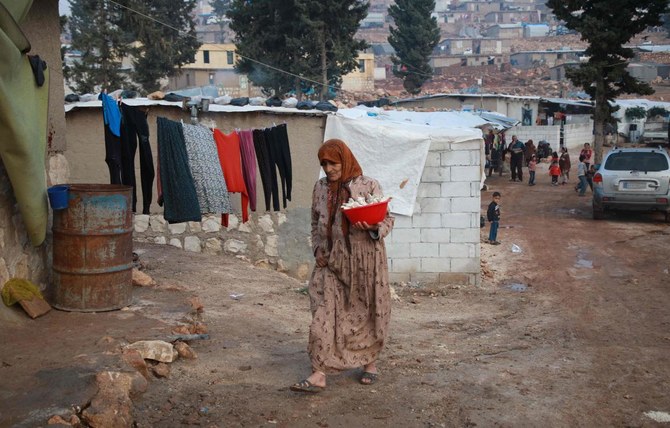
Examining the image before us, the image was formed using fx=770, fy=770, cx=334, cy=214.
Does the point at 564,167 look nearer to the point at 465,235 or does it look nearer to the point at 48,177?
the point at 465,235

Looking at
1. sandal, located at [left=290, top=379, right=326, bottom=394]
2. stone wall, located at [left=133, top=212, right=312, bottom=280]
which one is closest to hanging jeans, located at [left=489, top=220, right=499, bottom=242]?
stone wall, located at [left=133, top=212, right=312, bottom=280]

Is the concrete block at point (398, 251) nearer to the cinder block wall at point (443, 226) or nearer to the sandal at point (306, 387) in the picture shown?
the cinder block wall at point (443, 226)

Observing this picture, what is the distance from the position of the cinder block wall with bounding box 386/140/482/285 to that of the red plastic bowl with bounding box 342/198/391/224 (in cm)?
A: 560

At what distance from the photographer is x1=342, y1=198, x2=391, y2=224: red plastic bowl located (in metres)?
4.96

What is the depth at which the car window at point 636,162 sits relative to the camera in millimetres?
15789

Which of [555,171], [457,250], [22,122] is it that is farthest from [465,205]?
[555,171]

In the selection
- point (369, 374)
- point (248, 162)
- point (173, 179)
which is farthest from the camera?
point (248, 162)

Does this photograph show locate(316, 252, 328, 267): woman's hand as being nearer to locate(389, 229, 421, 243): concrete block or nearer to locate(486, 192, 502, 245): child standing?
locate(389, 229, 421, 243): concrete block

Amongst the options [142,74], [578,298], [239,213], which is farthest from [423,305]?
[142,74]

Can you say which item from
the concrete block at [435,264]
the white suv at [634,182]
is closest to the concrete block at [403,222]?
the concrete block at [435,264]

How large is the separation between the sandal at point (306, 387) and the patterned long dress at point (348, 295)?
124 mm

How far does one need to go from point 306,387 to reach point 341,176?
4.67 feet

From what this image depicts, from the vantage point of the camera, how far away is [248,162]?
9086 mm

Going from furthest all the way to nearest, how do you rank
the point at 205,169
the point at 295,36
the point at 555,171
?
1. the point at 295,36
2. the point at 555,171
3. the point at 205,169
